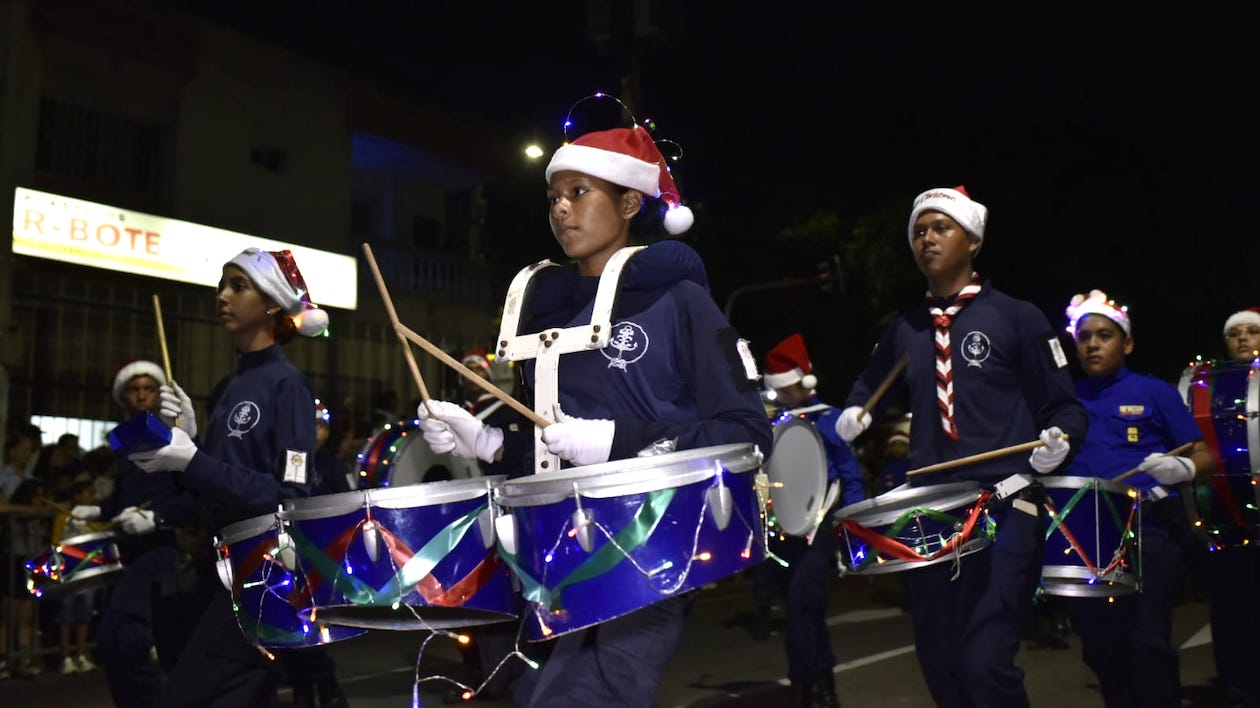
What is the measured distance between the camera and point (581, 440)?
321 centimetres

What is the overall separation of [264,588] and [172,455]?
0.75m

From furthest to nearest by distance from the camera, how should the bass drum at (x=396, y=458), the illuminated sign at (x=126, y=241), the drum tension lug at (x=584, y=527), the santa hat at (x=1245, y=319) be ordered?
the illuminated sign at (x=126, y=241) → the santa hat at (x=1245, y=319) → the bass drum at (x=396, y=458) → the drum tension lug at (x=584, y=527)

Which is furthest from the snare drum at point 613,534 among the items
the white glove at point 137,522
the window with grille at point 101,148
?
the window with grille at point 101,148

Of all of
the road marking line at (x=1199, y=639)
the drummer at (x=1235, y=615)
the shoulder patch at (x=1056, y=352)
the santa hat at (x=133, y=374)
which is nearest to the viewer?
the shoulder patch at (x=1056, y=352)

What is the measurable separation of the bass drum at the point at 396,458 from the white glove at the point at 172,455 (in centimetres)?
346

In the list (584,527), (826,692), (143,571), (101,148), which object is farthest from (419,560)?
(101,148)

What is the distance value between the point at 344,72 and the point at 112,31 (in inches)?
171

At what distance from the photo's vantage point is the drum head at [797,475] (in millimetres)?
7359

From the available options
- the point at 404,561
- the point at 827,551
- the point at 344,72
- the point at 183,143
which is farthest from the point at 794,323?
the point at 404,561

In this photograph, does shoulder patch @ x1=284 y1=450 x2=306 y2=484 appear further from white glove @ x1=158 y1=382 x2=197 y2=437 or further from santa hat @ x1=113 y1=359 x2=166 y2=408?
santa hat @ x1=113 y1=359 x2=166 y2=408

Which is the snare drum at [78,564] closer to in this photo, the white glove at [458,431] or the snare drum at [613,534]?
the white glove at [458,431]

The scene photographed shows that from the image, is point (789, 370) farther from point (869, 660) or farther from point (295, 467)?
point (295, 467)

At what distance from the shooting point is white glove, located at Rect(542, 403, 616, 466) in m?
3.21

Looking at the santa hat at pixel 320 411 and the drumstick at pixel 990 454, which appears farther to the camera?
the santa hat at pixel 320 411
